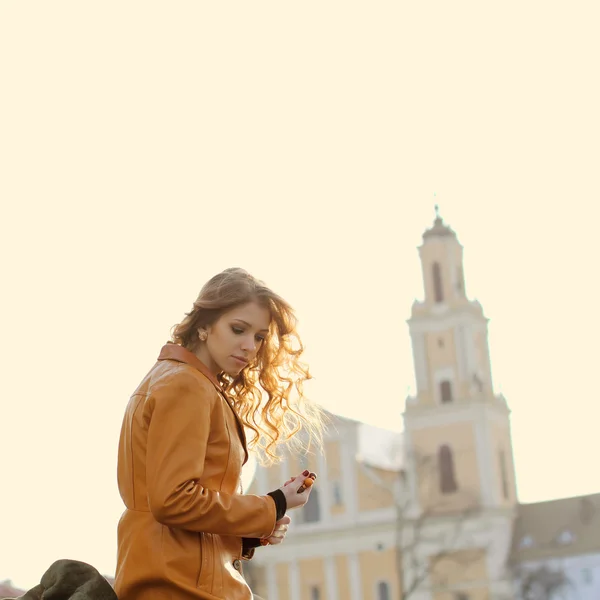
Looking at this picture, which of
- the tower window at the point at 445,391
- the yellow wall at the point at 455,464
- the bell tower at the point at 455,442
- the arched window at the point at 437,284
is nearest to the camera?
the bell tower at the point at 455,442

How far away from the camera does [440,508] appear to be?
134 feet

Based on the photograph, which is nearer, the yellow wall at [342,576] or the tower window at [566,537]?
the yellow wall at [342,576]

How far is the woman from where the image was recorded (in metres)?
2.61

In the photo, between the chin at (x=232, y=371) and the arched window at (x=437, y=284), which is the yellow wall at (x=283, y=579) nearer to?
the arched window at (x=437, y=284)

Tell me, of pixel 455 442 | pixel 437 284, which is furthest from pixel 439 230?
pixel 455 442

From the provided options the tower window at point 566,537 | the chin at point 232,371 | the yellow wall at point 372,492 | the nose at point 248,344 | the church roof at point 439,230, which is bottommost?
the chin at point 232,371

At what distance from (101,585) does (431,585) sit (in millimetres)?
37446

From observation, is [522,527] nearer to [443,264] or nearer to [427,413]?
[427,413]

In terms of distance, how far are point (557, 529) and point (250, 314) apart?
40.9 meters

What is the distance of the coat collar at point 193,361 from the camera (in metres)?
2.81

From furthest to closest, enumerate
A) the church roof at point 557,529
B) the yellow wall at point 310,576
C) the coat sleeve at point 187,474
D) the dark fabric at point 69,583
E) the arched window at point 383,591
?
1. the yellow wall at point 310,576
2. the church roof at point 557,529
3. the arched window at point 383,591
4. the dark fabric at point 69,583
5. the coat sleeve at point 187,474

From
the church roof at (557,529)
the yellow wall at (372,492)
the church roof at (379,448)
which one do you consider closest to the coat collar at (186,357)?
the church roof at (557,529)

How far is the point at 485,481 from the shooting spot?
41375 mm

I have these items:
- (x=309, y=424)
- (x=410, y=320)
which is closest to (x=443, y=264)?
(x=410, y=320)
